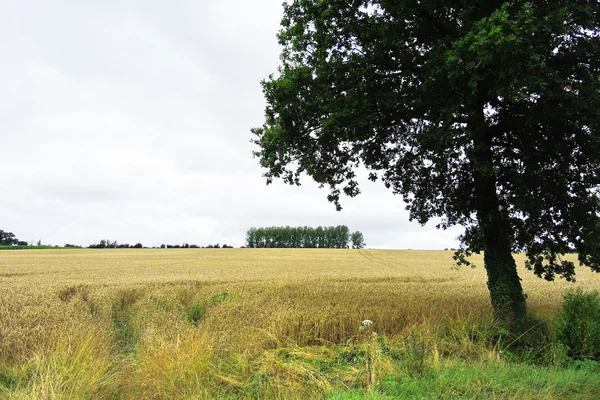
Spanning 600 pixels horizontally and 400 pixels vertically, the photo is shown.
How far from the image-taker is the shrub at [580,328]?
7.06m

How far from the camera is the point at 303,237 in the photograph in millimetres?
130875

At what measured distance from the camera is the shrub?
706 cm

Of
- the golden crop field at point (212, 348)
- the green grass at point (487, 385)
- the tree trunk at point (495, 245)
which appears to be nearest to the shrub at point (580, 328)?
the green grass at point (487, 385)

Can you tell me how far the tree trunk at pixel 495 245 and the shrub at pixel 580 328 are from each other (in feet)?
6.07

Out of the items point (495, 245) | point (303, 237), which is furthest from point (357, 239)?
point (495, 245)

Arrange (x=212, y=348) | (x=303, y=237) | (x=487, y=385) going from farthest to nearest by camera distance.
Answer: (x=303, y=237) < (x=212, y=348) < (x=487, y=385)

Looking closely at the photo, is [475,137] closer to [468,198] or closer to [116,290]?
[468,198]

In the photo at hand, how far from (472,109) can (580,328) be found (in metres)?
5.35

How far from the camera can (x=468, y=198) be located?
1157cm

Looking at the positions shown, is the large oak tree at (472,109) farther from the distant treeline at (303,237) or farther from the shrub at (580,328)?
the distant treeline at (303,237)

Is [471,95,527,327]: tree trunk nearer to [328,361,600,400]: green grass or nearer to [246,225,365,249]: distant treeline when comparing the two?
Answer: [328,361,600,400]: green grass

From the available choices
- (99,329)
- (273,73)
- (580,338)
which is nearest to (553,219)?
(580,338)

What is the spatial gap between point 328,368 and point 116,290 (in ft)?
36.5

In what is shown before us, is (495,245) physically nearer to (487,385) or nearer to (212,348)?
(487,385)
